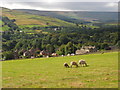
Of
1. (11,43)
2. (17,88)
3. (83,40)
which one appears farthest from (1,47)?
(17,88)

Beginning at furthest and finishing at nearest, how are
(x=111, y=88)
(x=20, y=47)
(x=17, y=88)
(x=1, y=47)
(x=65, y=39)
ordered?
(x=65, y=39) → (x=20, y=47) → (x=1, y=47) → (x=17, y=88) → (x=111, y=88)

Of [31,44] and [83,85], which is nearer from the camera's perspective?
[83,85]

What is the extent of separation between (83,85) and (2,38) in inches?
6004

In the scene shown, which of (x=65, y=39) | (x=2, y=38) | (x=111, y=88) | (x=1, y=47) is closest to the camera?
(x=111, y=88)

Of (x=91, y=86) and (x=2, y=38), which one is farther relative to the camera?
(x=2, y=38)

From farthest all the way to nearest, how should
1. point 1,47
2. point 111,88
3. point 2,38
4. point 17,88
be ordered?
point 2,38, point 1,47, point 17,88, point 111,88

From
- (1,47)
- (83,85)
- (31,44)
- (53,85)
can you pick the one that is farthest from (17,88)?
(31,44)

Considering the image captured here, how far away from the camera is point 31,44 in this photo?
138 metres

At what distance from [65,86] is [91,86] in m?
1.66

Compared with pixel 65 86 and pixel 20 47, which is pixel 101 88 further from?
pixel 20 47

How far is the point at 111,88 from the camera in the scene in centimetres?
1241

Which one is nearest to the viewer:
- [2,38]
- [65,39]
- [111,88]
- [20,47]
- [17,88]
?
[111,88]

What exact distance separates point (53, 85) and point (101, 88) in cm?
321

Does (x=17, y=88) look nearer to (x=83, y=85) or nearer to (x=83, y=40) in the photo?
(x=83, y=85)
